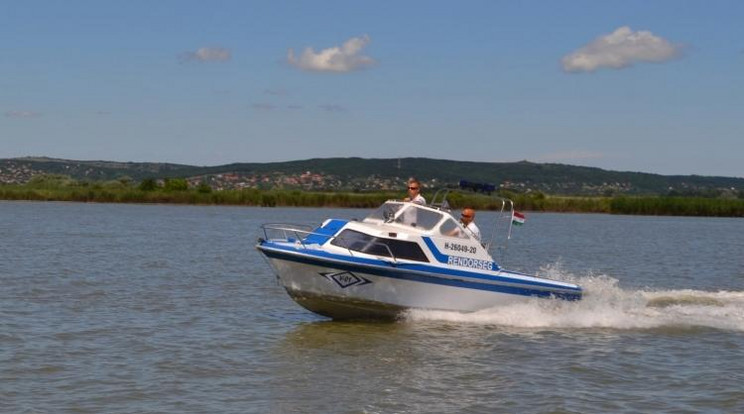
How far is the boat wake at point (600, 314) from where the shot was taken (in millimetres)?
→ 20062

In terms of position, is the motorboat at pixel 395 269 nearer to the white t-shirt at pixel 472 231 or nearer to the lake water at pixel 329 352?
the white t-shirt at pixel 472 231

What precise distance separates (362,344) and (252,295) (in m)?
7.95

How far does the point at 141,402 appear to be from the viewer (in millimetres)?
13398

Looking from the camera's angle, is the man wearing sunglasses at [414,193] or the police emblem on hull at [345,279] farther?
the man wearing sunglasses at [414,193]

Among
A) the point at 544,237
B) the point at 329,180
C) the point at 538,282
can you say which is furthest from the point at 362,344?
the point at 329,180

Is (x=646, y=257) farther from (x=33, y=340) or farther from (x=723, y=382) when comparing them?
(x=33, y=340)

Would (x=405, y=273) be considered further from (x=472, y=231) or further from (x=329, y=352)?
(x=329, y=352)

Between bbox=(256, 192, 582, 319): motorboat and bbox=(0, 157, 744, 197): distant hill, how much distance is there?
5253 inches

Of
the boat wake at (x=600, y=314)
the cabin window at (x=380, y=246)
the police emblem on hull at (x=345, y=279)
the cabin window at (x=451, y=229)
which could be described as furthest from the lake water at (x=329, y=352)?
the cabin window at (x=451, y=229)

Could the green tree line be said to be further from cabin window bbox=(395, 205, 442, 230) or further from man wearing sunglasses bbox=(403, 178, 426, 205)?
cabin window bbox=(395, 205, 442, 230)

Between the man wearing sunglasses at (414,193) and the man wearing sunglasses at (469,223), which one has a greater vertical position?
the man wearing sunglasses at (414,193)

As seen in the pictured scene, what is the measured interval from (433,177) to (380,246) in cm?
14117

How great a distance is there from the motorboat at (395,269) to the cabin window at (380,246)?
0.02m

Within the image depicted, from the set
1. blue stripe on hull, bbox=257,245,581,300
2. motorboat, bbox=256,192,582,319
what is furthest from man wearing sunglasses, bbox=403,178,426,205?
blue stripe on hull, bbox=257,245,581,300
